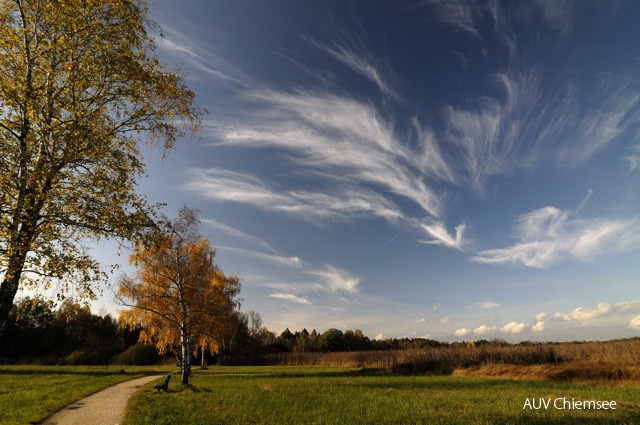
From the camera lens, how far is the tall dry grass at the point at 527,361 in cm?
2705

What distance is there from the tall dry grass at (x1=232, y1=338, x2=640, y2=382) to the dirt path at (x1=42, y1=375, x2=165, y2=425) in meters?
33.1

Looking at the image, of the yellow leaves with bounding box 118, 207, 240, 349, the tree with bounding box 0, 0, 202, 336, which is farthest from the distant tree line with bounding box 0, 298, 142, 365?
the tree with bounding box 0, 0, 202, 336

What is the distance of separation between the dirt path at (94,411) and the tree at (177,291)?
488 centimetres

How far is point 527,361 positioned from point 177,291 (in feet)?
133

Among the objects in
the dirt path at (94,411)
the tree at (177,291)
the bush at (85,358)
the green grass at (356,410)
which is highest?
the tree at (177,291)

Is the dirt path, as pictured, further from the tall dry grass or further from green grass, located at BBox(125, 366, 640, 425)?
the tall dry grass

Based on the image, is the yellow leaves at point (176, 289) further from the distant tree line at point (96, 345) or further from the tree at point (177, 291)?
the distant tree line at point (96, 345)

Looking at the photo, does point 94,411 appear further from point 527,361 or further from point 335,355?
point 335,355

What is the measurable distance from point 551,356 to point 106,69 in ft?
162

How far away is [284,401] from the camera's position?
50.2ft

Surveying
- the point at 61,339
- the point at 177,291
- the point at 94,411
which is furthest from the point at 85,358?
the point at 94,411

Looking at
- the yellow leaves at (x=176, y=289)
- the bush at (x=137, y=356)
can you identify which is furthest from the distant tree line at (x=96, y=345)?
the yellow leaves at (x=176, y=289)

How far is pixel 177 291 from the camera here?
25797 mm

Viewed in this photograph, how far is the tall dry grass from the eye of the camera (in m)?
27.1
